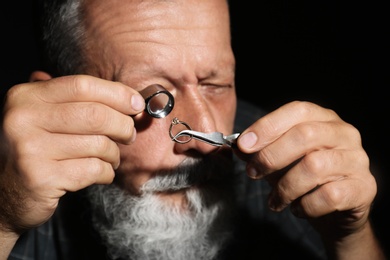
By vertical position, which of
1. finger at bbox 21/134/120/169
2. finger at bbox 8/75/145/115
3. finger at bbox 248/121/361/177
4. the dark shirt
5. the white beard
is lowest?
the dark shirt

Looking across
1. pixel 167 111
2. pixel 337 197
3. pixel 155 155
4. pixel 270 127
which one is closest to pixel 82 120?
pixel 167 111

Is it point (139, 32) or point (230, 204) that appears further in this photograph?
point (230, 204)

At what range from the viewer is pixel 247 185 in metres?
2.81

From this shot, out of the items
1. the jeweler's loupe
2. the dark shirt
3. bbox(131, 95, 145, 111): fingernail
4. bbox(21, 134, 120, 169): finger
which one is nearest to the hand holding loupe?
the jeweler's loupe

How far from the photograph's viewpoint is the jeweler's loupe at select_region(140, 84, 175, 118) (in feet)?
4.97

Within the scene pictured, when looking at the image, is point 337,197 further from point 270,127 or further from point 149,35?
Answer: point 149,35

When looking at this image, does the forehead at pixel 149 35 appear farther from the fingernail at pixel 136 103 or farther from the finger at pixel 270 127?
the finger at pixel 270 127

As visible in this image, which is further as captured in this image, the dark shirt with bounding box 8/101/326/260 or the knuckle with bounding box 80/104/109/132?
the dark shirt with bounding box 8/101/326/260

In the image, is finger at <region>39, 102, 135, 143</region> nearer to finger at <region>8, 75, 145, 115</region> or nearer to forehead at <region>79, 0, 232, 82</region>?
finger at <region>8, 75, 145, 115</region>

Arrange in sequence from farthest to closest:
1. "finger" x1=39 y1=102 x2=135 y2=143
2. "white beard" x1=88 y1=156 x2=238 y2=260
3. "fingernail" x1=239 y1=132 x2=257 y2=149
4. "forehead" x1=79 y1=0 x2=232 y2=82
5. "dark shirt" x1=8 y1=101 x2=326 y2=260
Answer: "dark shirt" x1=8 y1=101 x2=326 y2=260 → "white beard" x1=88 y1=156 x2=238 y2=260 → "forehead" x1=79 y1=0 x2=232 y2=82 → "fingernail" x1=239 y1=132 x2=257 y2=149 → "finger" x1=39 y1=102 x2=135 y2=143

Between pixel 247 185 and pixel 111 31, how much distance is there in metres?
1.49

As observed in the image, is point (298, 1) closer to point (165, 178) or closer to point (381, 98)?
point (381, 98)

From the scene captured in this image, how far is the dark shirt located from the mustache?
499 mm

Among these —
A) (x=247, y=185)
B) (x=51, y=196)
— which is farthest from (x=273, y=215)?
(x=51, y=196)
